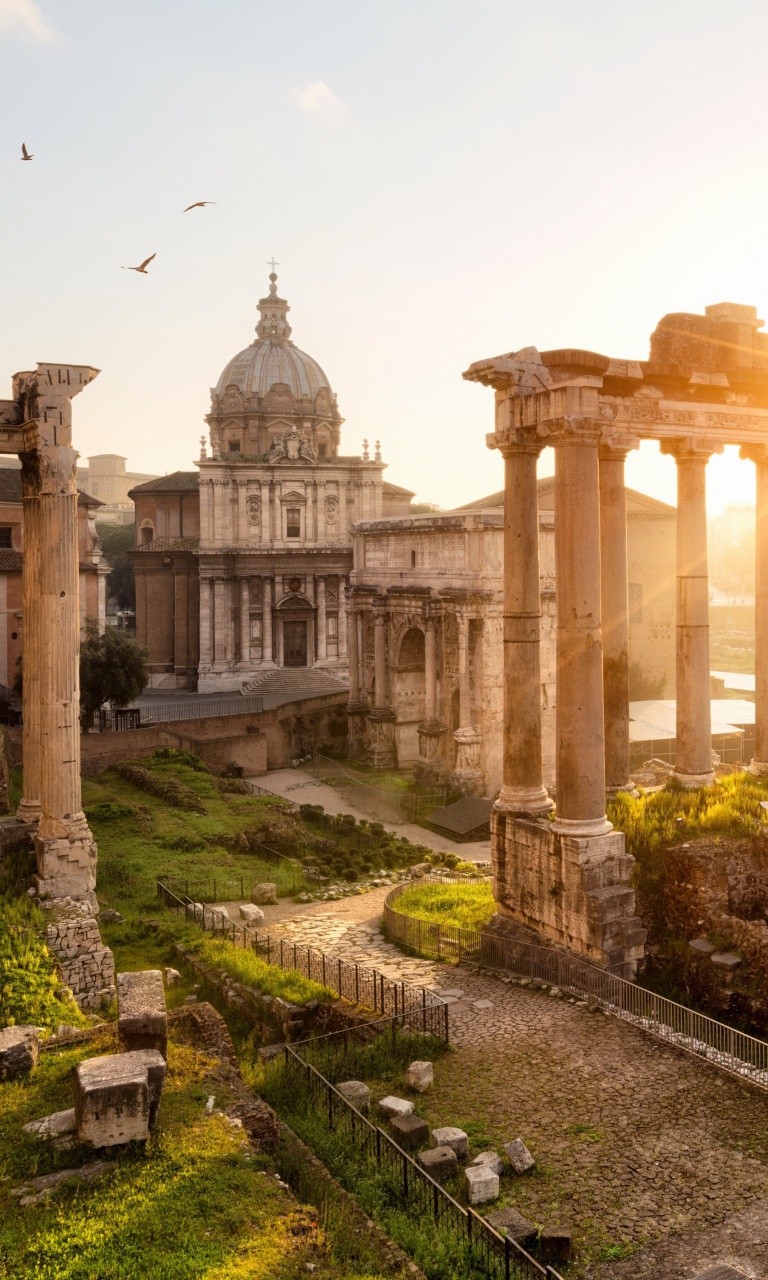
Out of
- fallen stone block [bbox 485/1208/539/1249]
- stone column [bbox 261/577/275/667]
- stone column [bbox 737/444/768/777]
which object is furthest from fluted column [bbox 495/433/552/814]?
Result: stone column [bbox 261/577/275/667]

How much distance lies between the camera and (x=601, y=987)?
481 inches

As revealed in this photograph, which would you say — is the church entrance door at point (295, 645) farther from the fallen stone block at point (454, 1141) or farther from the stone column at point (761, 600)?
the fallen stone block at point (454, 1141)

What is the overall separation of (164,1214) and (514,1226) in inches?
104

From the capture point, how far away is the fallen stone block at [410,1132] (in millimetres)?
9117

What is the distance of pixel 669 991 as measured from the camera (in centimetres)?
1244

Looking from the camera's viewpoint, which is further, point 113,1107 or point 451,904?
point 451,904

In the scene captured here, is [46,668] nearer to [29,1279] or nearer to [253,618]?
[29,1279]

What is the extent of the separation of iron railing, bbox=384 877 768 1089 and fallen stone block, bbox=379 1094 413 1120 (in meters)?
3.13

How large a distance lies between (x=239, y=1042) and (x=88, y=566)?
96.0ft

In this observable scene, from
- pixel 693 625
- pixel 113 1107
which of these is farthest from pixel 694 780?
pixel 113 1107

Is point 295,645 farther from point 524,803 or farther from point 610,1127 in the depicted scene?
point 610,1127

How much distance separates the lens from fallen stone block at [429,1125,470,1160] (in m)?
8.90

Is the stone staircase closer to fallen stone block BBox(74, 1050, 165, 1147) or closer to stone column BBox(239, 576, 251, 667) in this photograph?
stone column BBox(239, 576, 251, 667)

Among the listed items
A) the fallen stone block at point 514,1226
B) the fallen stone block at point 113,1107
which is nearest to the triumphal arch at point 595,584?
the fallen stone block at point 514,1226
